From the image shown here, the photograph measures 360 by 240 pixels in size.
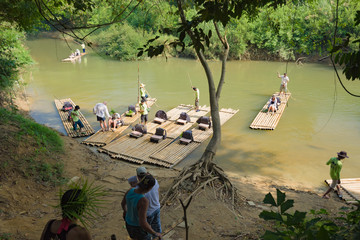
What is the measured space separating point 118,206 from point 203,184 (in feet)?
5.44

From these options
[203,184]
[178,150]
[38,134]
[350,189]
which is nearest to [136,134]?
[178,150]

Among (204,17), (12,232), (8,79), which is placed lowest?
(12,232)

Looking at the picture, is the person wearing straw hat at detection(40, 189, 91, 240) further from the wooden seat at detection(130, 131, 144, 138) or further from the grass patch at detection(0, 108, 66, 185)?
the wooden seat at detection(130, 131, 144, 138)

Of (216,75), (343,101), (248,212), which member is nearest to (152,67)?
(216,75)

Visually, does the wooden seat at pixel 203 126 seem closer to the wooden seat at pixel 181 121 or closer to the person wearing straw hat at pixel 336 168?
the wooden seat at pixel 181 121

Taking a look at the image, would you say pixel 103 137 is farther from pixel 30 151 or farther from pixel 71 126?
pixel 30 151

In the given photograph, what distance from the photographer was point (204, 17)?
3418mm

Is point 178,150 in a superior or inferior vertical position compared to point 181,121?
inferior

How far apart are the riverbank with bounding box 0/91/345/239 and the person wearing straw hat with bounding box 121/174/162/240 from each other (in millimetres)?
410

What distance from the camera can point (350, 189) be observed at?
7.29m

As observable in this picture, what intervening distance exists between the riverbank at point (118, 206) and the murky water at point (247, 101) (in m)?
1.64

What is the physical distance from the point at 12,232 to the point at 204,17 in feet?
12.7

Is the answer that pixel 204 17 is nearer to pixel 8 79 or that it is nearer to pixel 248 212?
pixel 248 212

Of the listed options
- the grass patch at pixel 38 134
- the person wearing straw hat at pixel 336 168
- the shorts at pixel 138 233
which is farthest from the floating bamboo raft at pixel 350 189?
the grass patch at pixel 38 134
